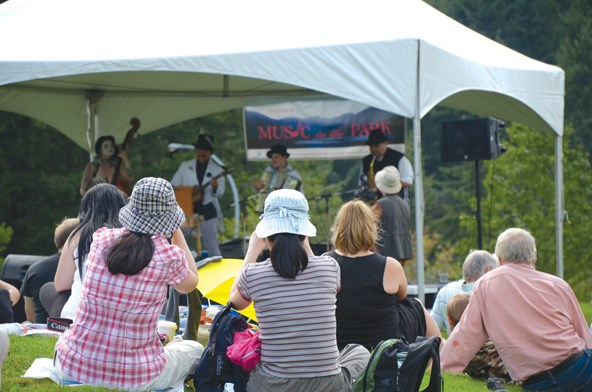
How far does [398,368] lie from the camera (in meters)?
4.65

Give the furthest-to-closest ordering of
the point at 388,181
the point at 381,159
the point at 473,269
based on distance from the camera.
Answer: the point at 381,159 < the point at 388,181 < the point at 473,269

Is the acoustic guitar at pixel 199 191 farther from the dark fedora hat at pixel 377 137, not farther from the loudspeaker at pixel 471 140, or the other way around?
the loudspeaker at pixel 471 140

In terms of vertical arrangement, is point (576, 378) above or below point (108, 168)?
below

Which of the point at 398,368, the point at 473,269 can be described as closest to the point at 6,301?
the point at 398,368

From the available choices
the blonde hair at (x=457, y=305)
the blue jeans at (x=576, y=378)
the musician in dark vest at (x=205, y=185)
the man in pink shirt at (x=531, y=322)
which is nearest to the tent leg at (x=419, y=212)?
the blonde hair at (x=457, y=305)

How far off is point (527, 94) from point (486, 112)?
6.18 feet

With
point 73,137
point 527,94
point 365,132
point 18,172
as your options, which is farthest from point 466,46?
point 18,172

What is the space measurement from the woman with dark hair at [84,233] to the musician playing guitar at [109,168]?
5.38m

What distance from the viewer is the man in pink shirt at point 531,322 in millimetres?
5449

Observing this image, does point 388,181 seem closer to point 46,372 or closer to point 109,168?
point 109,168

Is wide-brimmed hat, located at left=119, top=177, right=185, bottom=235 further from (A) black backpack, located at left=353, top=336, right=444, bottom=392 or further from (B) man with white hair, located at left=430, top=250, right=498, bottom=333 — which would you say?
(B) man with white hair, located at left=430, top=250, right=498, bottom=333

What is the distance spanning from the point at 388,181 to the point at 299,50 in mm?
2507

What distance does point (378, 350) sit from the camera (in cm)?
462

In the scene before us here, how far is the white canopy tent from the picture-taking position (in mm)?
7711
